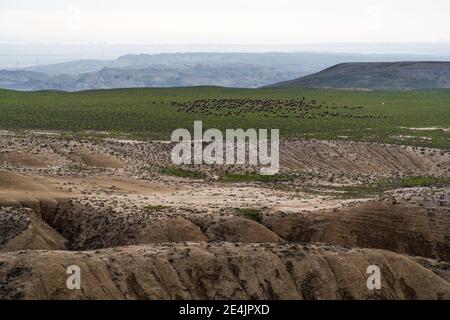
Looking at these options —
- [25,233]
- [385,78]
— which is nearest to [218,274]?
[25,233]

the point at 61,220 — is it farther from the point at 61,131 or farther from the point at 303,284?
the point at 61,131

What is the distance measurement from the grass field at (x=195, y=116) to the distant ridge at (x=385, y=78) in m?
34.5

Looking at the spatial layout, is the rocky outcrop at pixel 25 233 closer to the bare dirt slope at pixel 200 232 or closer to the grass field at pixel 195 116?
the bare dirt slope at pixel 200 232

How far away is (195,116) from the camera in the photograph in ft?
234

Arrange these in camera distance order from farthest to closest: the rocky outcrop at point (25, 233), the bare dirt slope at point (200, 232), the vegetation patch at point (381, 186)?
the vegetation patch at point (381, 186) < the rocky outcrop at point (25, 233) < the bare dirt slope at point (200, 232)

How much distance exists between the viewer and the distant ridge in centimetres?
13112

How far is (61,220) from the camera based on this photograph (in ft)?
92.6

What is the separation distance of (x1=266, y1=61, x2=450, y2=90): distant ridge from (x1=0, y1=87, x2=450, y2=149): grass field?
3449 cm

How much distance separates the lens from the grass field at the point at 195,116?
59344 millimetres

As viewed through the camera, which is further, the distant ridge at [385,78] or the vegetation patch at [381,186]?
the distant ridge at [385,78]

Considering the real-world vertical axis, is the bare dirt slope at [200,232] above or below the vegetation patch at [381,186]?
above

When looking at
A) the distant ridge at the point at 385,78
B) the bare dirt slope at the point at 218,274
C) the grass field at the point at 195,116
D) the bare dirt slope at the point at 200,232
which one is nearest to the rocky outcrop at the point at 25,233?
the bare dirt slope at the point at 200,232

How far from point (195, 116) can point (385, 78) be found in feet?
249

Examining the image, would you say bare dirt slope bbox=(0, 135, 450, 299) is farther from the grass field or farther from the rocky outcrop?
the grass field
